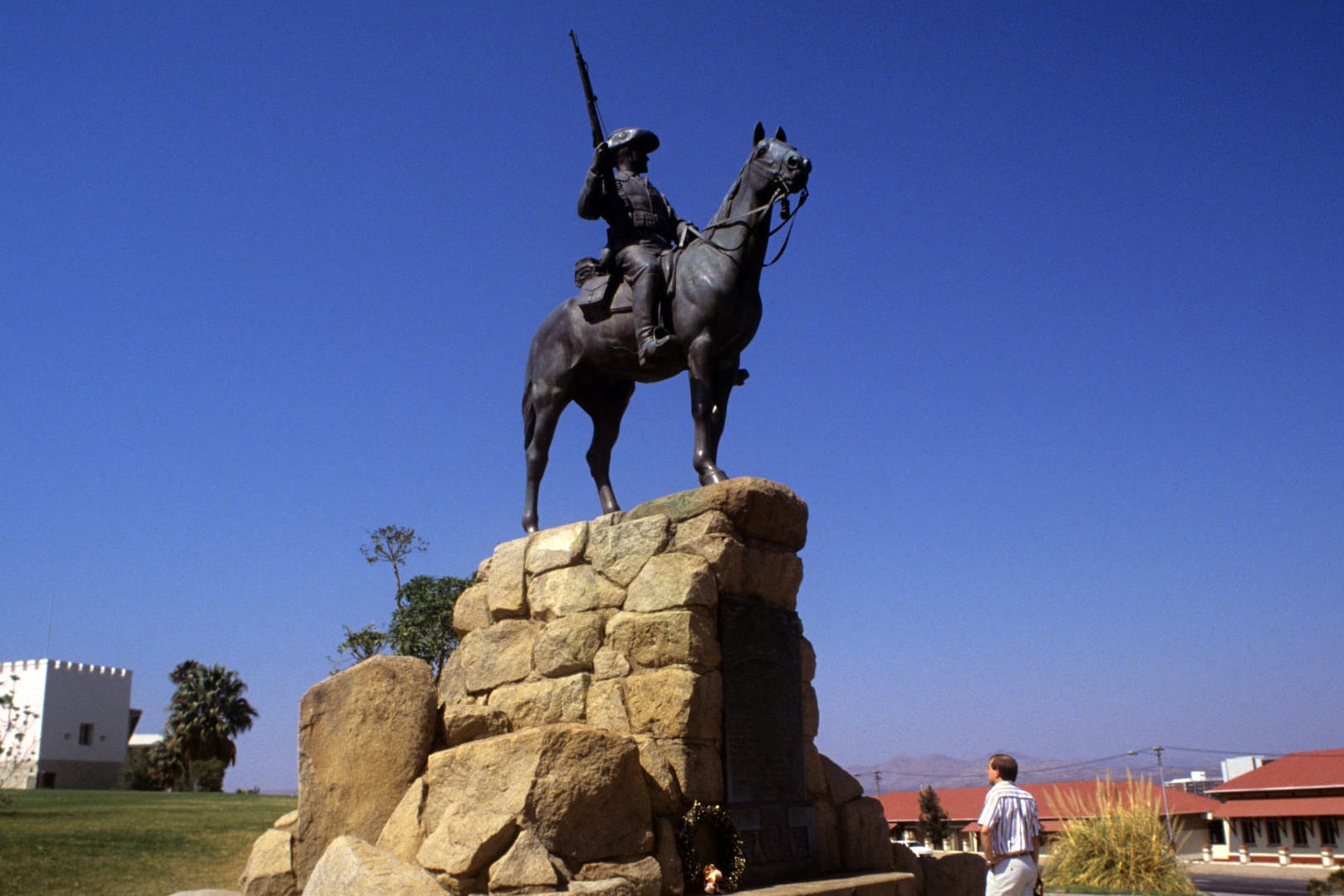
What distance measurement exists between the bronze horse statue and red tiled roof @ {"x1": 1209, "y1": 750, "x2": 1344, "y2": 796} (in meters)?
35.3

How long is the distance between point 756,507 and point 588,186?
3.27m

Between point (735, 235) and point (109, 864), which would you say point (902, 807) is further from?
point (735, 235)

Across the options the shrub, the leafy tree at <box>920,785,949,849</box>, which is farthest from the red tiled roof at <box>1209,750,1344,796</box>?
the shrub

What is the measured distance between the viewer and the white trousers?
6426mm

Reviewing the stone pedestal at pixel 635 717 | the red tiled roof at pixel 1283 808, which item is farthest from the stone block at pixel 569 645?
the red tiled roof at pixel 1283 808

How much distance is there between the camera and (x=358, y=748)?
25.6ft

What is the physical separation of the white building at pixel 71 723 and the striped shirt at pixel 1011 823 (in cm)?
5485

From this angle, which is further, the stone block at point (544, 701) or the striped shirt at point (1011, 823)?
the stone block at point (544, 701)

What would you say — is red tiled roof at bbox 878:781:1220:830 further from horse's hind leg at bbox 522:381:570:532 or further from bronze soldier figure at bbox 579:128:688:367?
bronze soldier figure at bbox 579:128:688:367

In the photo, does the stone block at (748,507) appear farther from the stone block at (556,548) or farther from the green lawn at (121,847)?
the green lawn at (121,847)

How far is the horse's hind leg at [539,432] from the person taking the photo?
9.65 m

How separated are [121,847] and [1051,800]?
57.5 feet

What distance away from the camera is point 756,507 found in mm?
7805

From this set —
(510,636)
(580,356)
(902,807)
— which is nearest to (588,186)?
(580,356)
